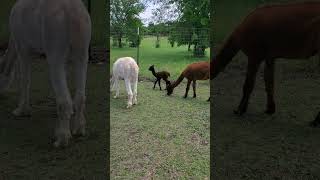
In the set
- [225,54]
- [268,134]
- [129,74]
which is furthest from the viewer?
[129,74]

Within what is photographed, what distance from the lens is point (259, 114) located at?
19.0 ft

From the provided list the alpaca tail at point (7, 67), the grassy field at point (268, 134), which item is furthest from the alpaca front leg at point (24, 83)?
the grassy field at point (268, 134)

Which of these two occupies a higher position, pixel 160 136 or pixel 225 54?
pixel 225 54

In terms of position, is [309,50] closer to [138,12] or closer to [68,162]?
[68,162]

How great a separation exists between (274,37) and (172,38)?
355 inches

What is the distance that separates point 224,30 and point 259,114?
7337 millimetres

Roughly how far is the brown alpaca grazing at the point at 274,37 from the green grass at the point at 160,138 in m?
0.93

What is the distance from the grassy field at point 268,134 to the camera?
12.1ft

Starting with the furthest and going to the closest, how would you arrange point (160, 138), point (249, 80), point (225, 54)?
point (225, 54)
point (249, 80)
point (160, 138)

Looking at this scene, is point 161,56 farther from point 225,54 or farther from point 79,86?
point 79,86

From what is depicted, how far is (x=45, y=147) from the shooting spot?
413cm

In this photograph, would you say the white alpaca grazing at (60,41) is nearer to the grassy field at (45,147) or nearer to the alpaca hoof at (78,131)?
the alpaca hoof at (78,131)

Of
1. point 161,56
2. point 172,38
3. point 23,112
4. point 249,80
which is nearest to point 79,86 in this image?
point 23,112

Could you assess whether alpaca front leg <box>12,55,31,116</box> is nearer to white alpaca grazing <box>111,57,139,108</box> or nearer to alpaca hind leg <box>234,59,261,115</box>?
white alpaca grazing <box>111,57,139,108</box>
